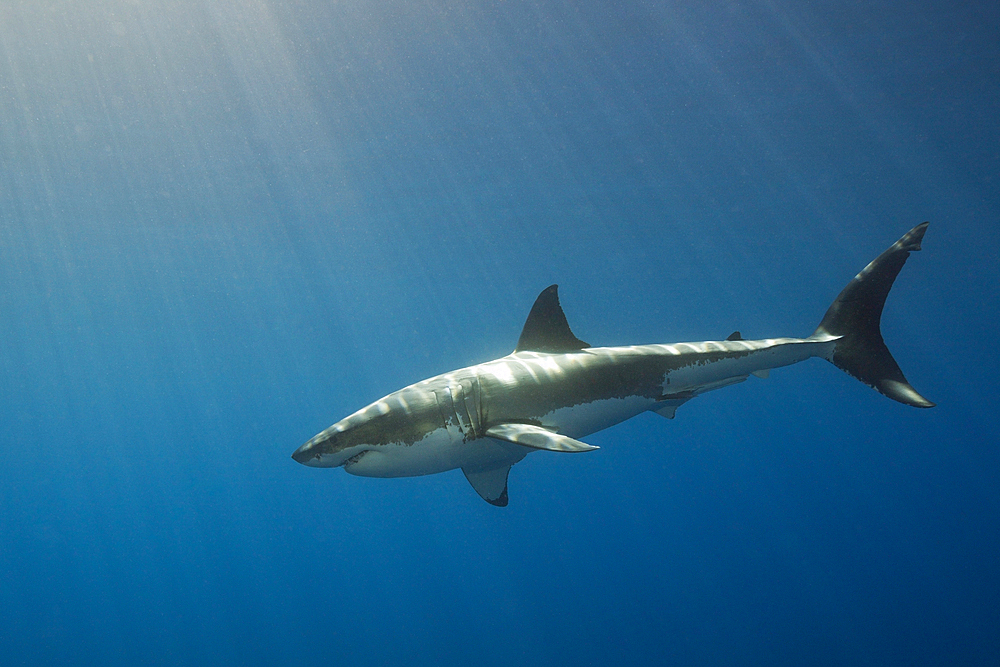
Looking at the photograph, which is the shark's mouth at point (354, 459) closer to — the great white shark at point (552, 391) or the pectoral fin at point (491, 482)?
the great white shark at point (552, 391)

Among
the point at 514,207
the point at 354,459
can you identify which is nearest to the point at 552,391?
the point at 354,459

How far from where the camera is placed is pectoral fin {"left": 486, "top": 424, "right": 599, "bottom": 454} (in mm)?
3217

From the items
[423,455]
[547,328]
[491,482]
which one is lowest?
[491,482]

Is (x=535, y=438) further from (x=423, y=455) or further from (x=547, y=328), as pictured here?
A: (x=547, y=328)

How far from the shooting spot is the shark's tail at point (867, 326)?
5188 mm

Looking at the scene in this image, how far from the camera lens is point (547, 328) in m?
5.32

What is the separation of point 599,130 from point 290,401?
194 ft

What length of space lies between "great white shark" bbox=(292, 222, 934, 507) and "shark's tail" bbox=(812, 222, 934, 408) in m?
0.01

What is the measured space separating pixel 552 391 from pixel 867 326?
3.55m

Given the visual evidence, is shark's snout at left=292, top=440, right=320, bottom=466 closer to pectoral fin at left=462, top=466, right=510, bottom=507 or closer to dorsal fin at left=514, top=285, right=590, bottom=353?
pectoral fin at left=462, top=466, right=510, bottom=507

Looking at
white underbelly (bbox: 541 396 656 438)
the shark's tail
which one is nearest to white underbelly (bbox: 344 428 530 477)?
white underbelly (bbox: 541 396 656 438)

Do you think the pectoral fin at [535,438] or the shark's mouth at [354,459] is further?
the shark's mouth at [354,459]

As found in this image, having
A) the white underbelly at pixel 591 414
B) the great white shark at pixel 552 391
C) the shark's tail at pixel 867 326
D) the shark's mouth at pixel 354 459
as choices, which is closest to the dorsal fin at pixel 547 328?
the great white shark at pixel 552 391

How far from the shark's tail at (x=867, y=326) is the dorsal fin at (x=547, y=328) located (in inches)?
106
